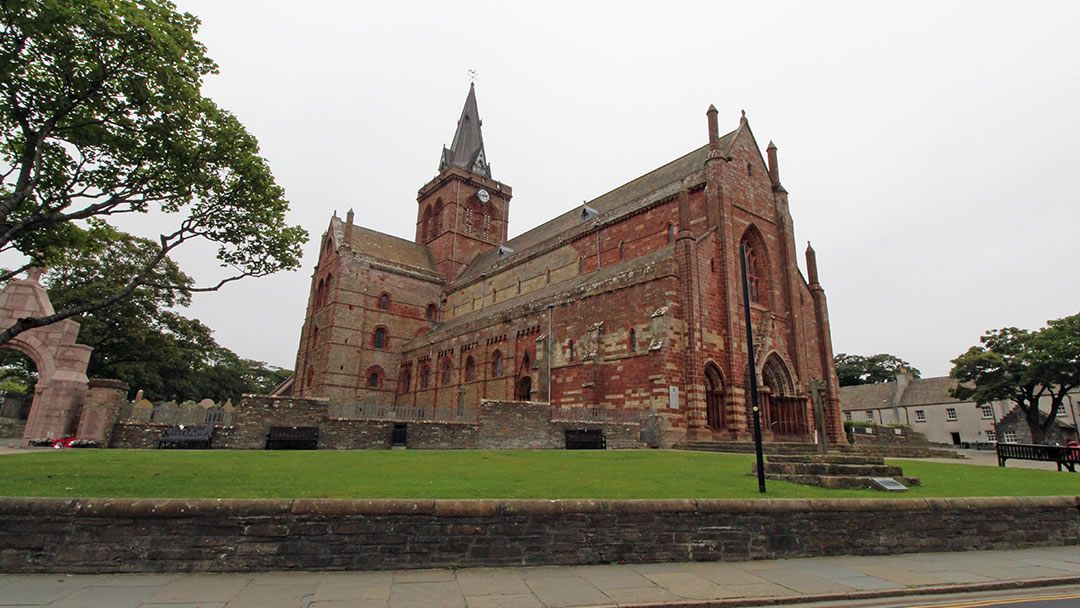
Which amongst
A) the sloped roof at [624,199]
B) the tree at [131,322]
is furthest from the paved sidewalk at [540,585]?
the tree at [131,322]

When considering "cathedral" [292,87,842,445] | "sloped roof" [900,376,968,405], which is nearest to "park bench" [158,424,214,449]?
"cathedral" [292,87,842,445]

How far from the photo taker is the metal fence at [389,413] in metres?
20.6

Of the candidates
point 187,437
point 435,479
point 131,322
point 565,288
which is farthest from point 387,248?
point 435,479

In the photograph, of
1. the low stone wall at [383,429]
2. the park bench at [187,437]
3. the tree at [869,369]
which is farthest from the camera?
the tree at [869,369]

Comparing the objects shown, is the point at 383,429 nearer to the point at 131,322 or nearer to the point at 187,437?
the point at 187,437

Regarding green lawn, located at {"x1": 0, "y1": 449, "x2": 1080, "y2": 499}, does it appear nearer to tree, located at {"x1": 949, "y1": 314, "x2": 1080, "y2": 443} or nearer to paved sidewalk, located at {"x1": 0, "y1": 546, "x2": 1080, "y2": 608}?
paved sidewalk, located at {"x1": 0, "y1": 546, "x2": 1080, "y2": 608}

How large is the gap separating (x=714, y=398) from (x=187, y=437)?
68.0 ft

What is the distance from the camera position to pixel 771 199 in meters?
30.3

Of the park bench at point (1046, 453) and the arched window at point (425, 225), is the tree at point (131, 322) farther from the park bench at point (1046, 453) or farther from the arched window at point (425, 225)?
the park bench at point (1046, 453)

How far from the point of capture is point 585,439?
2095 cm

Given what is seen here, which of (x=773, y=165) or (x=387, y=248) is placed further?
(x=387, y=248)

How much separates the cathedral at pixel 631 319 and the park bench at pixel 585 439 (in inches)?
95.3

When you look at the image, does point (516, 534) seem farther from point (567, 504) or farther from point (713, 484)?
point (713, 484)

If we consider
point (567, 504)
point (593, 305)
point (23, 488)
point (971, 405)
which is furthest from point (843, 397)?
point (23, 488)
